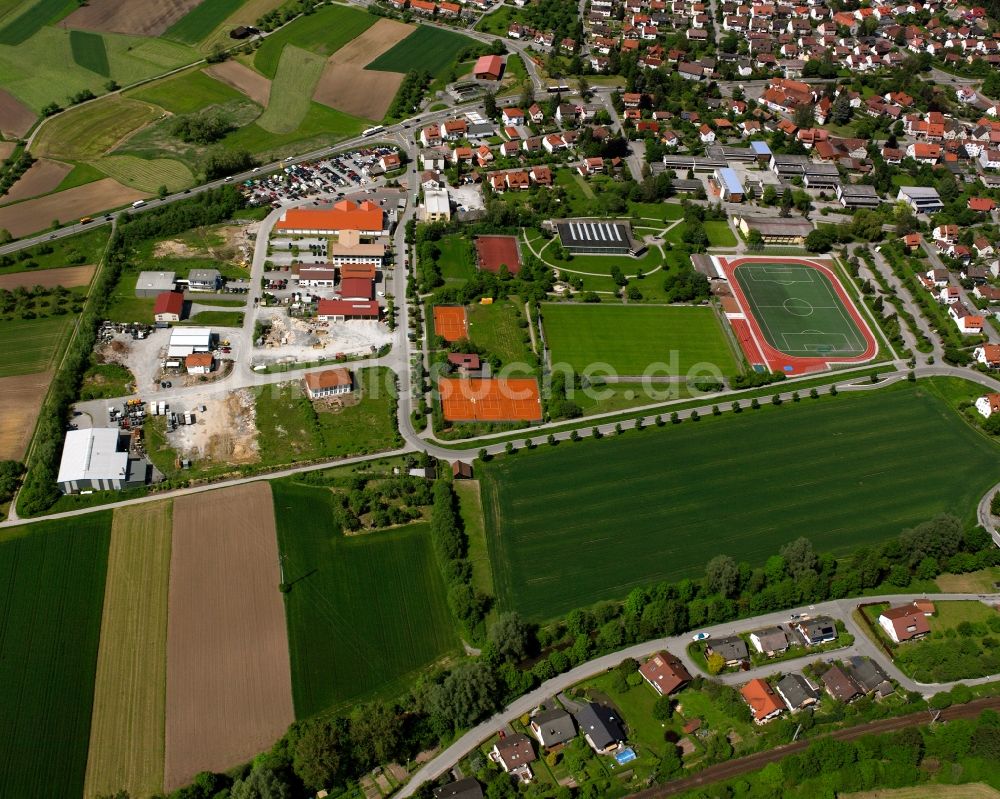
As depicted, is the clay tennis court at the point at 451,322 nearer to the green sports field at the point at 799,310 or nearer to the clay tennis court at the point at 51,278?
the green sports field at the point at 799,310

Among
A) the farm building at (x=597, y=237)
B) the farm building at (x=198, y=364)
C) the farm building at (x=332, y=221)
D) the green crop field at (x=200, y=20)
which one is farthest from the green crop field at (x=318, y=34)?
the farm building at (x=198, y=364)

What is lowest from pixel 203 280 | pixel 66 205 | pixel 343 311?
pixel 343 311

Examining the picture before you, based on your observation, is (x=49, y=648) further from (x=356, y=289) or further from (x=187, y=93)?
(x=187, y=93)

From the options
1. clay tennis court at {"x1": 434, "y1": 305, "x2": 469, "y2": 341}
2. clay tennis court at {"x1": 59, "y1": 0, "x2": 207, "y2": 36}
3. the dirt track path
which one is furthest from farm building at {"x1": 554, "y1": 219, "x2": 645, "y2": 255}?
clay tennis court at {"x1": 59, "y1": 0, "x2": 207, "y2": 36}

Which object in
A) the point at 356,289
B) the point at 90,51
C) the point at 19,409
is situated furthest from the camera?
the point at 90,51

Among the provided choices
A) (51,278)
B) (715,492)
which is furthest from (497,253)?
(51,278)

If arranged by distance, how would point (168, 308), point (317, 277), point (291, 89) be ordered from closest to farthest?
point (168, 308) < point (317, 277) < point (291, 89)

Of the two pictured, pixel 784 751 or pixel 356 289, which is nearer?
pixel 784 751
